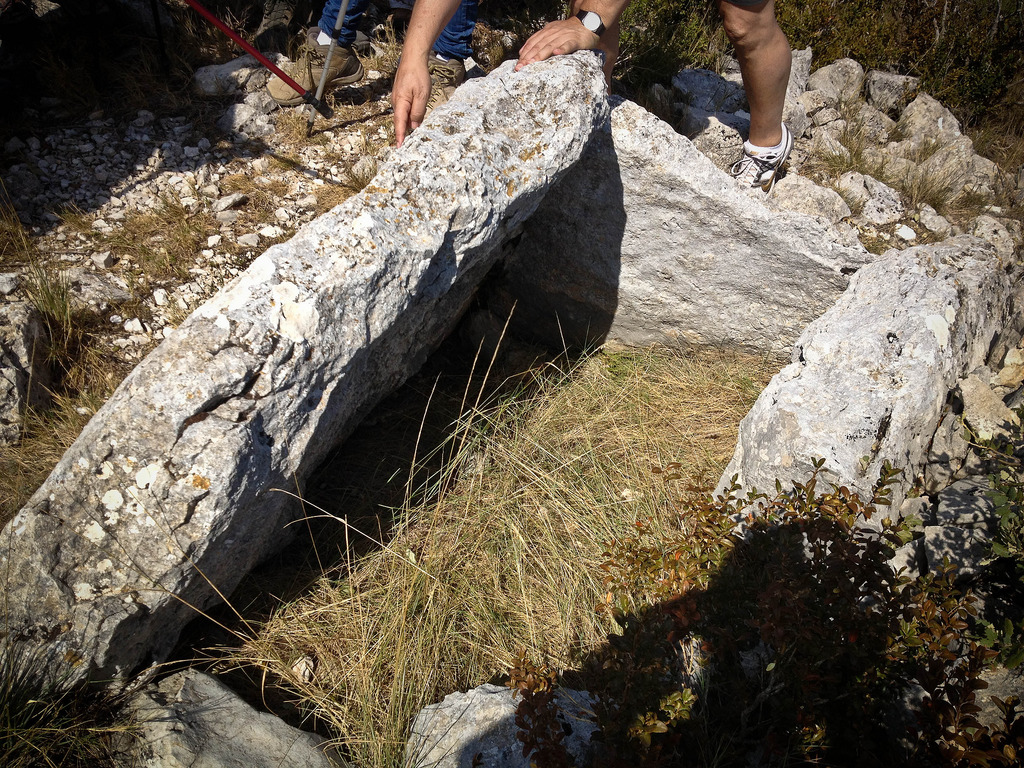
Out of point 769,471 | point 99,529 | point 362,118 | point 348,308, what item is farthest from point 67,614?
point 362,118

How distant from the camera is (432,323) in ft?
7.79

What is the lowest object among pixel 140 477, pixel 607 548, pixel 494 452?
pixel 607 548

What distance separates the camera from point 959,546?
7.25 ft

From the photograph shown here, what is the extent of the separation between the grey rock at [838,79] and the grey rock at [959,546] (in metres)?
3.20

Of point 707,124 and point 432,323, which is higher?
point 707,124

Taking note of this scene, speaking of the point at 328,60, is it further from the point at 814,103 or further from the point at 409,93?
the point at 814,103

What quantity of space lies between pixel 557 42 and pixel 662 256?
986 millimetres

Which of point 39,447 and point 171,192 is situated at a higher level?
point 171,192

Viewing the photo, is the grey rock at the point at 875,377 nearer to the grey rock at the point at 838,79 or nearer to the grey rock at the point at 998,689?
the grey rock at the point at 998,689

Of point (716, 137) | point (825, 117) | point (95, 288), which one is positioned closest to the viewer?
point (95, 288)

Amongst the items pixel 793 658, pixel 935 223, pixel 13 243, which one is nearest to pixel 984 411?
pixel 935 223

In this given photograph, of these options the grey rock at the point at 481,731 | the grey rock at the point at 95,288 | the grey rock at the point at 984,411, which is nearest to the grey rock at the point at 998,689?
the grey rock at the point at 984,411

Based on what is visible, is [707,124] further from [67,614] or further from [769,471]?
→ [67,614]

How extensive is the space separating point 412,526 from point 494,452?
17.7 inches
